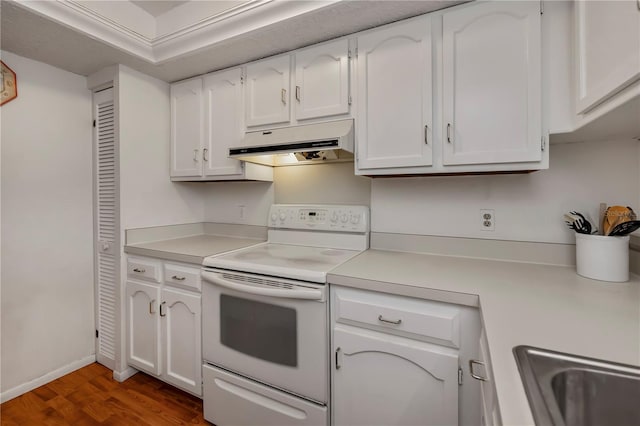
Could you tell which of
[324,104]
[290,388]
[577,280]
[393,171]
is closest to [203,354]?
[290,388]

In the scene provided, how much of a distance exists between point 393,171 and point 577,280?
0.89 meters

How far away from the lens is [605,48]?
0.86 m

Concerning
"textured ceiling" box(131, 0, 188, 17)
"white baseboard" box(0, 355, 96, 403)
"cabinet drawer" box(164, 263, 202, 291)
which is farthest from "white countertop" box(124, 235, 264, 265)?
"textured ceiling" box(131, 0, 188, 17)

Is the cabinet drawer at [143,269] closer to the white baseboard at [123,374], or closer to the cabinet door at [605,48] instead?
the white baseboard at [123,374]

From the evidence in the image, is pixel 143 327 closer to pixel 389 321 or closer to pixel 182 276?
pixel 182 276

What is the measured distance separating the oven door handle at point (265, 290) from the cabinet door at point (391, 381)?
19 cm

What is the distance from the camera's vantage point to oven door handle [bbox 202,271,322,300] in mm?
1234

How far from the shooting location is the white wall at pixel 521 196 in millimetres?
1291

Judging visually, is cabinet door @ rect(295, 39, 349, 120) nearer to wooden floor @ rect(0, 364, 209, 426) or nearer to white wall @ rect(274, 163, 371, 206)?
white wall @ rect(274, 163, 371, 206)

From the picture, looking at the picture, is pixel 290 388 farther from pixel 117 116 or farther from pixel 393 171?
pixel 117 116

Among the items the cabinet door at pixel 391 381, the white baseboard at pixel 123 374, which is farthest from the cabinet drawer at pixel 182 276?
the cabinet door at pixel 391 381

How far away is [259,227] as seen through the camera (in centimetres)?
225

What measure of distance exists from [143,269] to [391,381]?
65.7 inches

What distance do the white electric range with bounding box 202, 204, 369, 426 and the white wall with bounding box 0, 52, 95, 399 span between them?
1.25m
